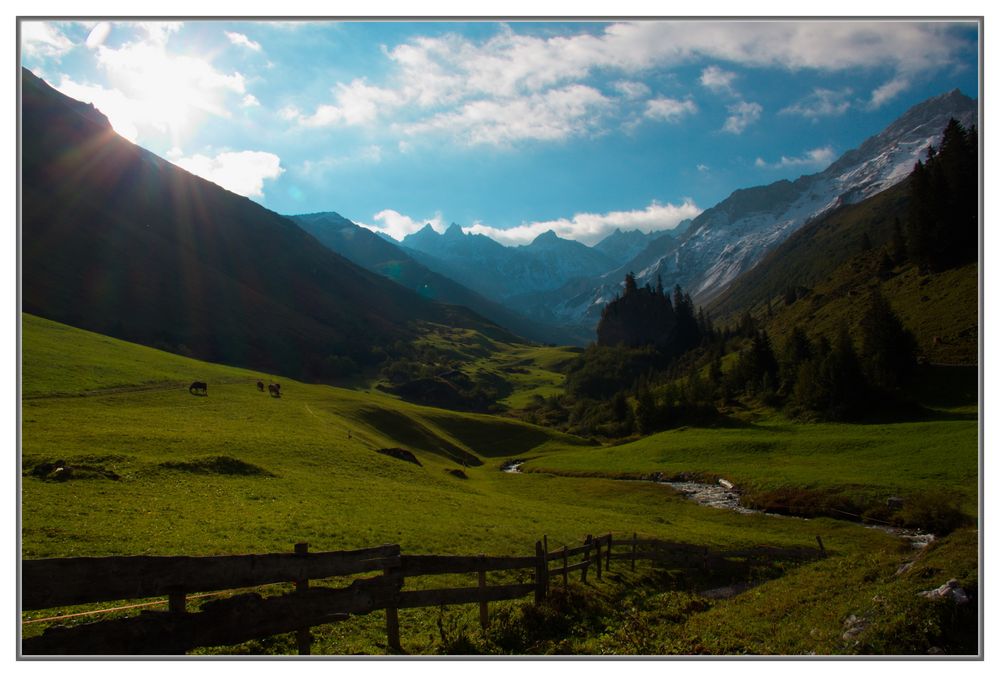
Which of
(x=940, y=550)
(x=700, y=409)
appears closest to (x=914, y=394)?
(x=700, y=409)

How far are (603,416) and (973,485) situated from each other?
114m

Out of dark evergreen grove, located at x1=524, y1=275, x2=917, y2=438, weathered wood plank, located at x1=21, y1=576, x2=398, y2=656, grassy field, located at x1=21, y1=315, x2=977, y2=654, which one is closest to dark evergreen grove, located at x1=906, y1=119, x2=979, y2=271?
dark evergreen grove, located at x1=524, y1=275, x2=917, y2=438

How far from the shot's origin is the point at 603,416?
573 feet

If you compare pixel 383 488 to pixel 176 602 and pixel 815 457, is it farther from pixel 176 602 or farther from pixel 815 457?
pixel 815 457

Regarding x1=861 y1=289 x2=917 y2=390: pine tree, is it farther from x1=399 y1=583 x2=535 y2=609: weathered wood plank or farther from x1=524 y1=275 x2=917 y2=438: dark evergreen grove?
x1=399 y1=583 x2=535 y2=609: weathered wood plank

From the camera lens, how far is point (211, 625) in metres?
11.5

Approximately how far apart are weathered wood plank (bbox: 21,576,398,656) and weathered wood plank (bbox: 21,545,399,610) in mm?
438

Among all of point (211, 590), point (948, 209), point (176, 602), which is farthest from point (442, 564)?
point (948, 209)

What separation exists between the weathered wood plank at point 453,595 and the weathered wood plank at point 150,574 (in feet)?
8.12

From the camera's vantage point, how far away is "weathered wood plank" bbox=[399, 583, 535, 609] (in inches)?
612

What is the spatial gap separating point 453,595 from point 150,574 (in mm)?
8642

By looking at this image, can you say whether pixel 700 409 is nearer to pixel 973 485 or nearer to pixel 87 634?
pixel 973 485

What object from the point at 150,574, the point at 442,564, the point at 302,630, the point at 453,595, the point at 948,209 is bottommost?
the point at 453,595

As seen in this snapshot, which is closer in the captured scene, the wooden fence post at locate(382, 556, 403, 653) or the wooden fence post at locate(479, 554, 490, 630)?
the wooden fence post at locate(382, 556, 403, 653)
